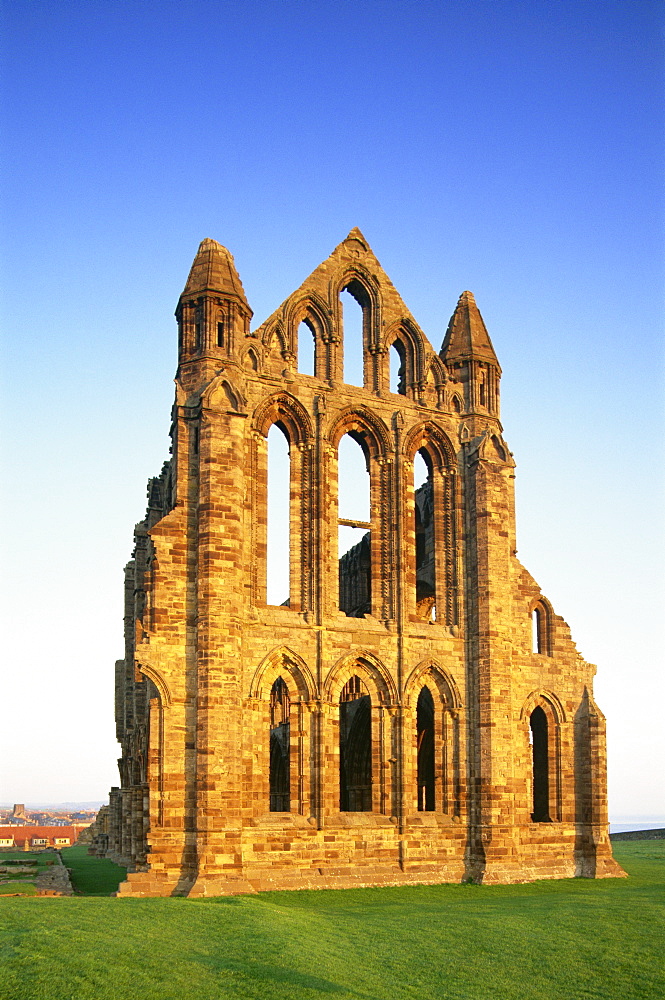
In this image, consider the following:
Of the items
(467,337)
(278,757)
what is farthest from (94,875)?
(467,337)

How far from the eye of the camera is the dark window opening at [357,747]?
29484 mm

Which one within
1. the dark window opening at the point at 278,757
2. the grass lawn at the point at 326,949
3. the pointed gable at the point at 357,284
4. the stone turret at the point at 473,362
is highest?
the pointed gable at the point at 357,284

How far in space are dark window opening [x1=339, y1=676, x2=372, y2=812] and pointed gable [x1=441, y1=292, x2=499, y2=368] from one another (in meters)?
9.65

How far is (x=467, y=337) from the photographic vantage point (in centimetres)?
3062

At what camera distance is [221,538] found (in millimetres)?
24750

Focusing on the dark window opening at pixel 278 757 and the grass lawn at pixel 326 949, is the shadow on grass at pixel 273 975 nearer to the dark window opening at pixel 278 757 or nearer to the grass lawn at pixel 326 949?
the grass lawn at pixel 326 949

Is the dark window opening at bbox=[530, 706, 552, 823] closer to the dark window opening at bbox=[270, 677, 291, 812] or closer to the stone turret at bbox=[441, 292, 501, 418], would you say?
the dark window opening at bbox=[270, 677, 291, 812]

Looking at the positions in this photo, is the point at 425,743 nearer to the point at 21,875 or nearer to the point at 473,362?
the point at 473,362

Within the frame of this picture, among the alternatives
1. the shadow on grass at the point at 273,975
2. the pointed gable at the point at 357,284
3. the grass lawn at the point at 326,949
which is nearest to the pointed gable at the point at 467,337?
the pointed gable at the point at 357,284

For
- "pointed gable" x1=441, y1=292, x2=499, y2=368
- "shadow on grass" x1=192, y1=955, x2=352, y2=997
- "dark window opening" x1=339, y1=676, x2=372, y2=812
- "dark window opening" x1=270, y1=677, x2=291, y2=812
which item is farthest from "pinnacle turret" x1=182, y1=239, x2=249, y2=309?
"shadow on grass" x1=192, y1=955, x2=352, y2=997

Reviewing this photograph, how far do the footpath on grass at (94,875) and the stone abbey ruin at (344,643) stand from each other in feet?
4.55

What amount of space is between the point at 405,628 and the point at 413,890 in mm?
6337

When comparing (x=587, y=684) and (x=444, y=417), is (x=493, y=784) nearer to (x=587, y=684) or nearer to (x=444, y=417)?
(x=587, y=684)

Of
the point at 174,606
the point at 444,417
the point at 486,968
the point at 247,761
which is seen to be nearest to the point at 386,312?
the point at 444,417
